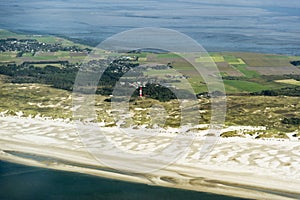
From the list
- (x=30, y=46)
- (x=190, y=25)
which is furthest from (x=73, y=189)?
(x=190, y=25)

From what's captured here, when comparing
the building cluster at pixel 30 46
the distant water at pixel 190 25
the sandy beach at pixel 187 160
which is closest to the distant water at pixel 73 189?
the sandy beach at pixel 187 160

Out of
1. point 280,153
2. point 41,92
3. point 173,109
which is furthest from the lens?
point 41,92

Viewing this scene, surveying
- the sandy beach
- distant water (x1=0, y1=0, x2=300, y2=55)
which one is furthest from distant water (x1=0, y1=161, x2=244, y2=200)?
distant water (x1=0, y1=0, x2=300, y2=55)

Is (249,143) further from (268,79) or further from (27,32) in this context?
(27,32)

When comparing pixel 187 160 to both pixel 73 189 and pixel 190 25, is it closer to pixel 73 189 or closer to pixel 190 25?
pixel 73 189

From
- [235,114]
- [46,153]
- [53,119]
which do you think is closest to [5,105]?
[53,119]
